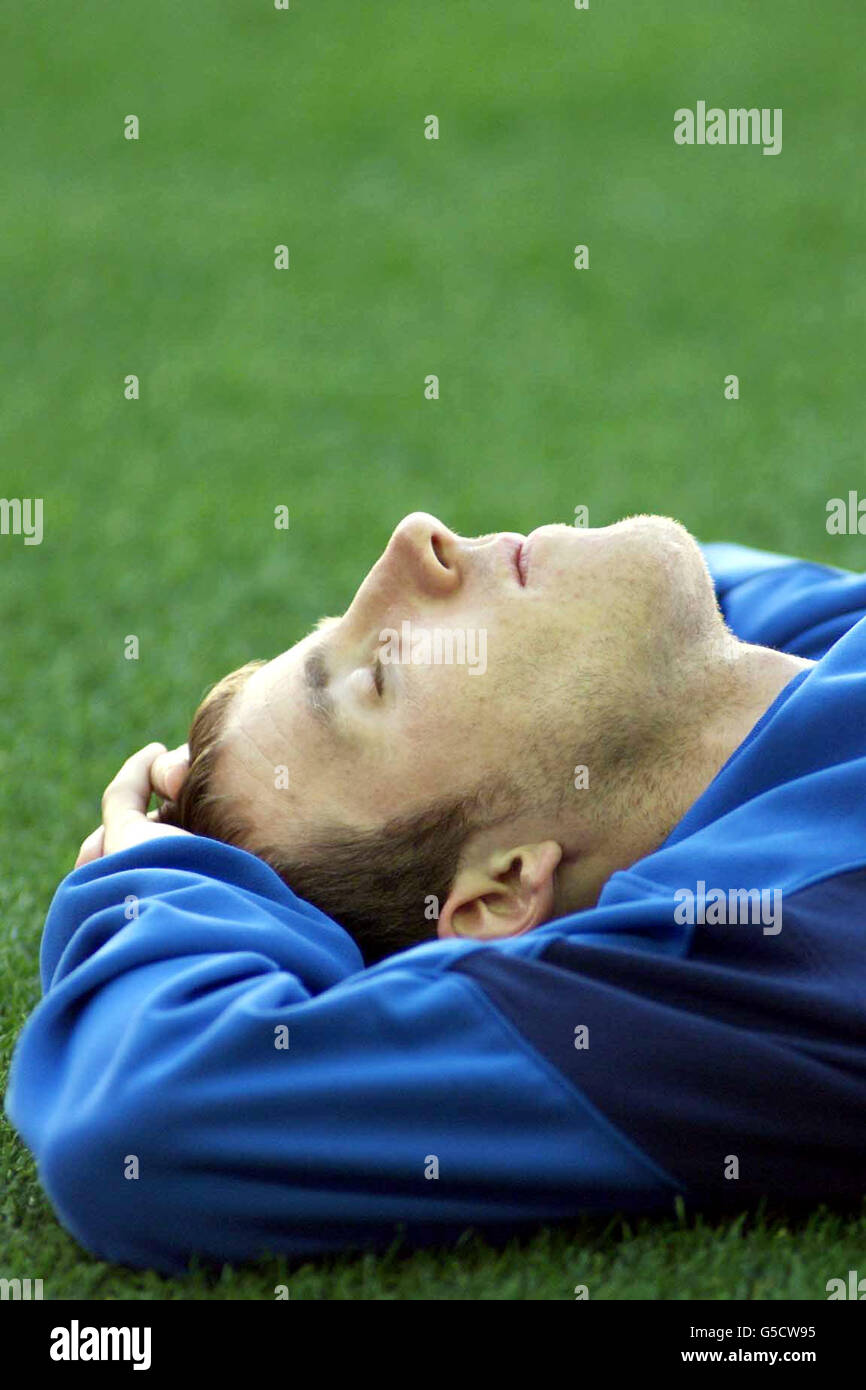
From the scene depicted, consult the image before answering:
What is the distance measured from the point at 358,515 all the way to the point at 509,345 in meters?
1.77

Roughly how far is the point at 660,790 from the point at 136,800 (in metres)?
0.88

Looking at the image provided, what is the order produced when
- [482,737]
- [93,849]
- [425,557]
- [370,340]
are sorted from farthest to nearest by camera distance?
[370,340] < [93,849] < [425,557] < [482,737]

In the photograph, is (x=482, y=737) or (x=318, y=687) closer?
(x=482, y=737)

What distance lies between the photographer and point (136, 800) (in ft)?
9.79

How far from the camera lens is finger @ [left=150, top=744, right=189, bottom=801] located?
2.98 metres

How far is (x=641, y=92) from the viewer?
9.92m

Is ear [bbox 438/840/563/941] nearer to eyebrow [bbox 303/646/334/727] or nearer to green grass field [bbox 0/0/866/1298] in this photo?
eyebrow [bbox 303/646/334/727]

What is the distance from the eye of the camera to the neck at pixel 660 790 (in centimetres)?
271

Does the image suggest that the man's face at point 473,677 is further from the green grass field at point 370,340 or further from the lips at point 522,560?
the green grass field at point 370,340

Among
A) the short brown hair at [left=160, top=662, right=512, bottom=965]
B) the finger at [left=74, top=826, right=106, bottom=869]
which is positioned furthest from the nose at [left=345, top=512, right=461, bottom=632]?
the finger at [left=74, top=826, right=106, bottom=869]

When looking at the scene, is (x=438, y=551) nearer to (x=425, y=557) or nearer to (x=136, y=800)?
(x=425, y=557)

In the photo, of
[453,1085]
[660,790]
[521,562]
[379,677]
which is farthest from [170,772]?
[453,1085]

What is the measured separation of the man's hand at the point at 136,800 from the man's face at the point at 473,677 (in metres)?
0.16
